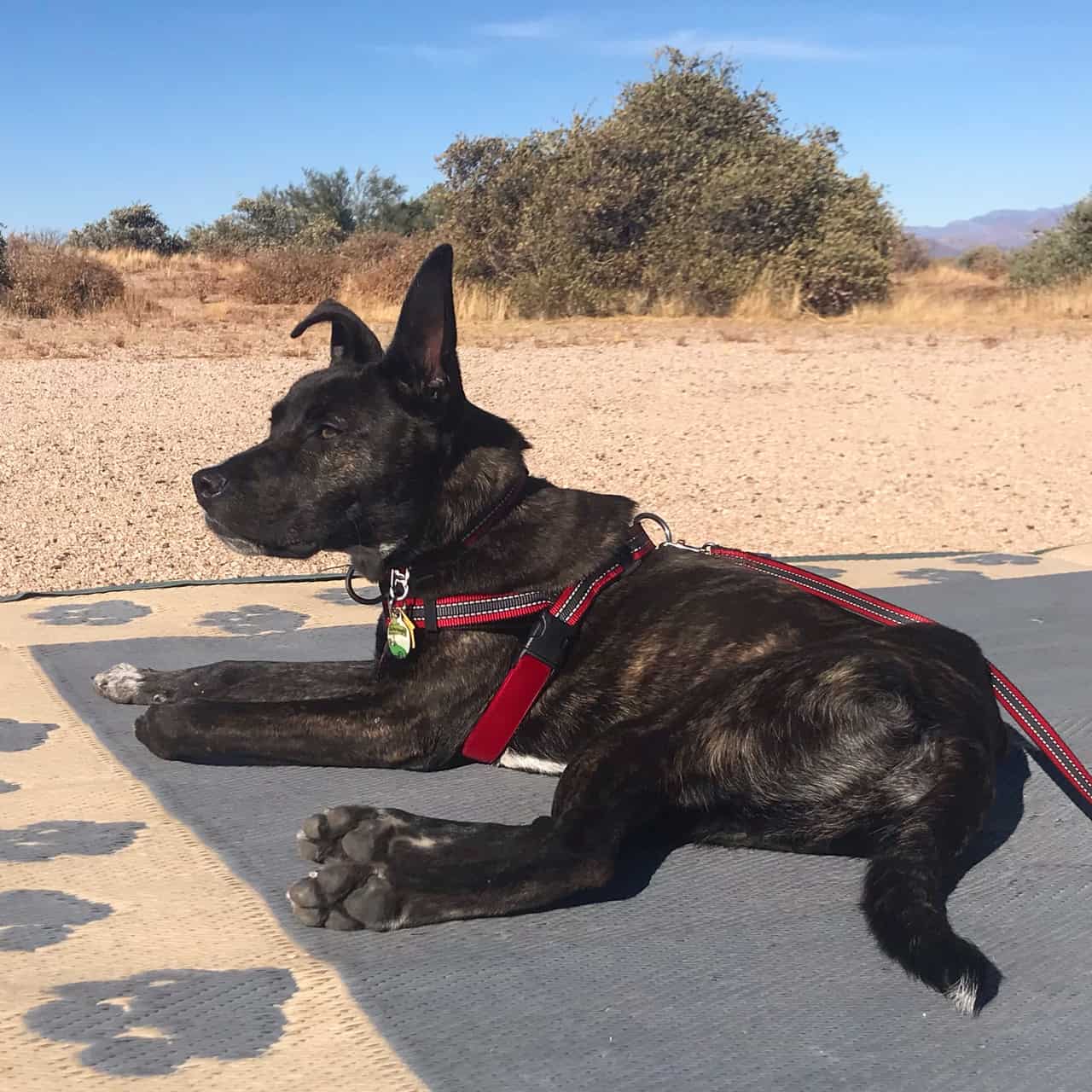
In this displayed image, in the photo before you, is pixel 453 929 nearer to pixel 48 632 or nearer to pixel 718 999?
pixel 718 999

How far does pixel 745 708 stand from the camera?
8.61ft

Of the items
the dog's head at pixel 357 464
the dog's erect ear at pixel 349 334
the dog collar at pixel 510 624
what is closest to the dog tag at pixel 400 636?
the dog collar at pixel 510 624

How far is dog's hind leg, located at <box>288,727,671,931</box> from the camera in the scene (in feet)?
7.53

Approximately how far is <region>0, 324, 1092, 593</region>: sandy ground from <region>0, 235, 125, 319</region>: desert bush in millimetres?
4835

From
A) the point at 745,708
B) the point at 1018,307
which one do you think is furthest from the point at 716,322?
the point at 745,708

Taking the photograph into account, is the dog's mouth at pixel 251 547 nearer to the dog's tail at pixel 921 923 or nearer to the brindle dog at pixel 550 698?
the brindle dog at pixel 550 698

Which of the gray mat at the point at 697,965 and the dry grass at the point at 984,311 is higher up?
the dry grass at the point at 984,311

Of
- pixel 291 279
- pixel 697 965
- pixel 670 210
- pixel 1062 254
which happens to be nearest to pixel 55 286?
pixel 291 279

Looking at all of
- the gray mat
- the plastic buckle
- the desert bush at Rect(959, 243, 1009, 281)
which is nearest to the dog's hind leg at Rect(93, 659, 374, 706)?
the gray mat

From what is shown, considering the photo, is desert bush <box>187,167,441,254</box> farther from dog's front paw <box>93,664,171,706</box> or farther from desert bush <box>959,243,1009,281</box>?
dog's front paw <box>93,664,171,706</box>

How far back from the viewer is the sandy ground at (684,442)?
795cm

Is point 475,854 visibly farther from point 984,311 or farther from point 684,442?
point 984,311

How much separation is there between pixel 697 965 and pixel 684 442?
886 cm

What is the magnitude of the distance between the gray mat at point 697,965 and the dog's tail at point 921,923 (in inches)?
2.2
